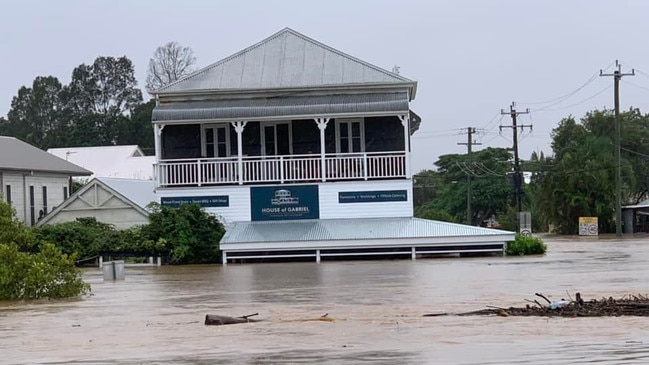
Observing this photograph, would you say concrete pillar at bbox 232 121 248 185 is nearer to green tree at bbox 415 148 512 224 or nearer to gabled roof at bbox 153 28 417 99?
gabled roof at bbox 153 28 417 99

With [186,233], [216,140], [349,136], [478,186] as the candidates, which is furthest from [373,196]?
[478,186]

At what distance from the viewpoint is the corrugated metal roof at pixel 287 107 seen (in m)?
37.8

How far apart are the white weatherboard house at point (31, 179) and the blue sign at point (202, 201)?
887 centimetres

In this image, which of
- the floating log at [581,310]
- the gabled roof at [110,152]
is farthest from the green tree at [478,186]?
the floating log at [581,310]

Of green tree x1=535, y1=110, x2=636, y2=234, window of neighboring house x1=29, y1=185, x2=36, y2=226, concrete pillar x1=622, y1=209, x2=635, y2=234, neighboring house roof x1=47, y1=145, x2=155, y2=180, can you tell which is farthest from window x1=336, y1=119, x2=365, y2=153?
concrete pillar x1=622, y1=209, x2=635, y2=234

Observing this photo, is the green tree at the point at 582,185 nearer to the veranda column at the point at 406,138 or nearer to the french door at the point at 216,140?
the veranda column at the point at 406,138

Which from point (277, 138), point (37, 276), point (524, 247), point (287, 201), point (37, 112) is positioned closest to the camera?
point (37, 276)

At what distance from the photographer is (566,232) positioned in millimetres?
71312

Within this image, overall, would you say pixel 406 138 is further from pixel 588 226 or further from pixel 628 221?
pixel 628 221

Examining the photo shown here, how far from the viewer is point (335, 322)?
15.9 meters

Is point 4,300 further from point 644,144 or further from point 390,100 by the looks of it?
point 644,144

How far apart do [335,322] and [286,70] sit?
2580 centimetres

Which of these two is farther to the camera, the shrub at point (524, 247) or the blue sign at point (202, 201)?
A: the blue sign at point (202, 201)

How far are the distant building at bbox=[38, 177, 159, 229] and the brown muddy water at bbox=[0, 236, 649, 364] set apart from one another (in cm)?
1025
